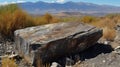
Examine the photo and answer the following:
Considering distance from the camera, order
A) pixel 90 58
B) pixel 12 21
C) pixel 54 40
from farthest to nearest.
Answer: pixel 12 21, pixel 90 58, pixel 54 40

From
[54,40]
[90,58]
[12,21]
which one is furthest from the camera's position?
[12,21]

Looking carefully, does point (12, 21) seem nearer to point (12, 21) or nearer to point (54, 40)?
point (12, 21)

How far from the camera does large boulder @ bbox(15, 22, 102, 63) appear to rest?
36.6 ft

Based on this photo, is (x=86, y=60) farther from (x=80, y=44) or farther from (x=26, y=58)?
(x=26, y=58)

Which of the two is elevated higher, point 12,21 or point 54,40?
point 54,40

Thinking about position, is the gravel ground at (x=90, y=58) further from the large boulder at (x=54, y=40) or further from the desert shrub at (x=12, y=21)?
the desert shrub at (x=12, y=21)

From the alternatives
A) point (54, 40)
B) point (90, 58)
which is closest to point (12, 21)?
point (54, 40)

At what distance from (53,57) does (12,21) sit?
3.92 m

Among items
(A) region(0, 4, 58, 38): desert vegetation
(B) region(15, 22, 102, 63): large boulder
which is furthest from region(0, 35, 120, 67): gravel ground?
(A) region(0, 4, 58, 38): desert vegetation

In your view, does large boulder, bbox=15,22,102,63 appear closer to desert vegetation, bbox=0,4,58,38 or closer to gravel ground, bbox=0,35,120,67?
gravel ground, bbox=0,35,120,67

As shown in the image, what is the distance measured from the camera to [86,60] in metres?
11.5

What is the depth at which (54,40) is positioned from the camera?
37.1 feet

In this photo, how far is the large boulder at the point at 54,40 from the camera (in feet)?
36.6

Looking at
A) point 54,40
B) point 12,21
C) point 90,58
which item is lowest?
point 90,58
